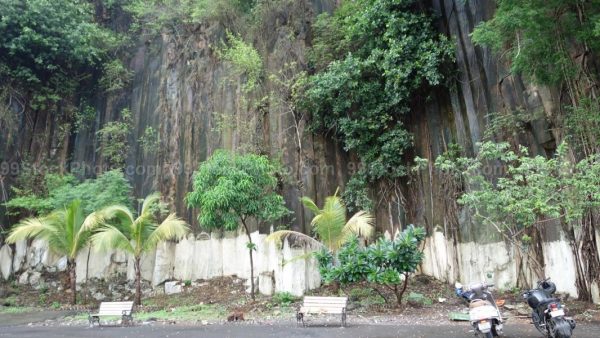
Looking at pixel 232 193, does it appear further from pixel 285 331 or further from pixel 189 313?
pixel 285 331

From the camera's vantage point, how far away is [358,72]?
13.1m


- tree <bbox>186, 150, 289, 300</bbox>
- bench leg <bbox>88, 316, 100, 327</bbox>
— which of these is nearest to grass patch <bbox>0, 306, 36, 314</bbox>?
bench leg <bbox>88, 316, 100, 327</bbox>

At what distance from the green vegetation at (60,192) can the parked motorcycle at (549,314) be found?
495 inches

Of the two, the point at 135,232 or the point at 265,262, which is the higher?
the point at 135,232

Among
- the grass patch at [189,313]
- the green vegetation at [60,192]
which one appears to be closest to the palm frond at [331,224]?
the grass patch at [189,313]

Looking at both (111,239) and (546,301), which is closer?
(546,301)

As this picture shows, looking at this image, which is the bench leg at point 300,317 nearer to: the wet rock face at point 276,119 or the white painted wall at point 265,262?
the white painted wall at point 265,262

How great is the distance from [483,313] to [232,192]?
21.6ft

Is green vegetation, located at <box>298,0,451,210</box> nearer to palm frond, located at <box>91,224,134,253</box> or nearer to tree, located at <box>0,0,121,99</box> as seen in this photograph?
palm frond, located at <box>91,224,134,253</box>

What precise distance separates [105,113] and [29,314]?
9.01m

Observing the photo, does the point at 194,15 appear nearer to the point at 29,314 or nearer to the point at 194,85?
the point at 194,85

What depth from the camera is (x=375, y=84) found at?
13.3m

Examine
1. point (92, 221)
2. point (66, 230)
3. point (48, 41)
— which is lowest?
point (66, 230)

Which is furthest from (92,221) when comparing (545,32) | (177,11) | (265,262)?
(545,32)
